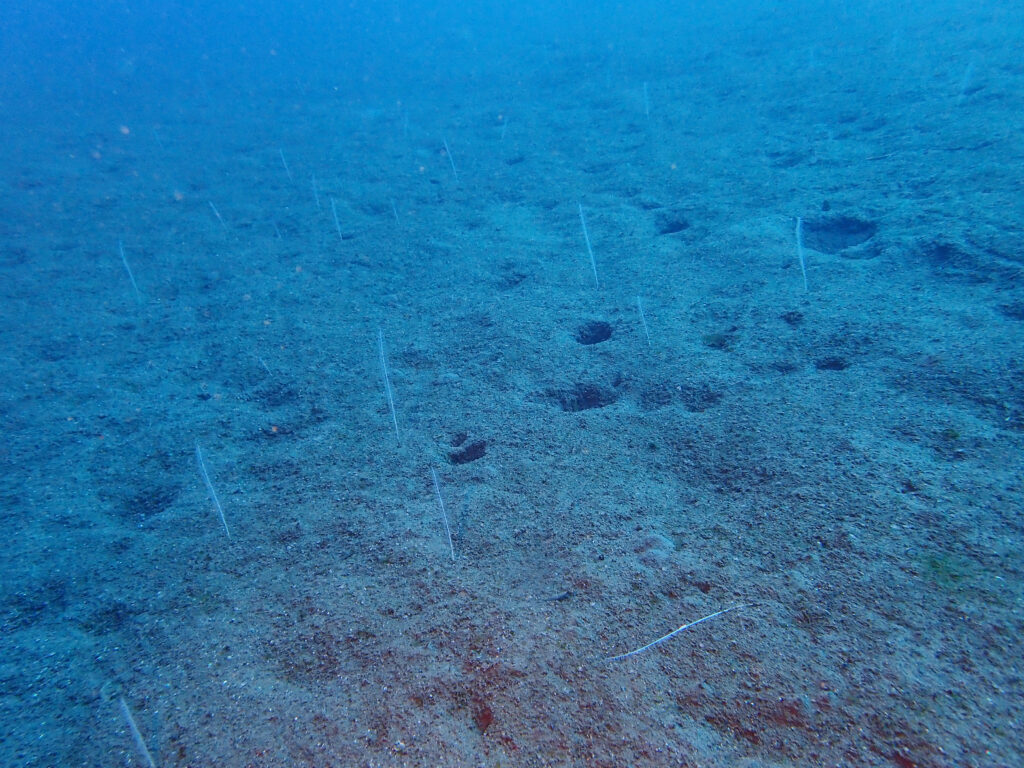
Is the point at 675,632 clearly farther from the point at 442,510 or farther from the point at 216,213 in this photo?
the point at 216,213

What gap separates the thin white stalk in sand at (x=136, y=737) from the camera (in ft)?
6.52

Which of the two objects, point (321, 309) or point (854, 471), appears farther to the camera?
point (321, 309)

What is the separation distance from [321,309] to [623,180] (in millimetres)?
4006

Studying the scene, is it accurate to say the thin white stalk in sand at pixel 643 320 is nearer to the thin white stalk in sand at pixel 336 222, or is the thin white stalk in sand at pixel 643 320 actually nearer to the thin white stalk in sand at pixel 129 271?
the thin white stalk in sand at pixel 336 222

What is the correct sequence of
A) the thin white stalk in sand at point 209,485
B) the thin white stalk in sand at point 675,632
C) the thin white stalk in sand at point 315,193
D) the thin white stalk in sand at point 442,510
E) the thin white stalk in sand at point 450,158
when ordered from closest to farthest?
the thin white stalk in sand at point 675,632
the thin white stalk in sand at point 442,510
the thin white stalk in sand at point 209,485
the thin white stalk in sand at point 315,193
the thin white stalk in sand at point 450,158

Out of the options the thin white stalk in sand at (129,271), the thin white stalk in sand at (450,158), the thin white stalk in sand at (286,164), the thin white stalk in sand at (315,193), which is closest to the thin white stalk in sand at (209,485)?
the thin white stalk in sand at (129,271)

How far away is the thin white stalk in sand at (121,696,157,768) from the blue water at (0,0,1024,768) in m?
0.01

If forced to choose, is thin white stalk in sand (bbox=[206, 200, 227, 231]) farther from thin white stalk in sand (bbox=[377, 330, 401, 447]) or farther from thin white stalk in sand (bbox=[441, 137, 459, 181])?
thin white stalk in sand (bbox=[377, 330, 401, 447])

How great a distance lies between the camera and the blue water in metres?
2.02

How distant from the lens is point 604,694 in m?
2.03

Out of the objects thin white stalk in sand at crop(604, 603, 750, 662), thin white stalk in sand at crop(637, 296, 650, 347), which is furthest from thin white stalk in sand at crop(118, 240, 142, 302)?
thin white stalk in sand at crop(604, 603, 750, 662)

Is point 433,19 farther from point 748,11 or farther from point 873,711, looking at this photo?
point 873,711

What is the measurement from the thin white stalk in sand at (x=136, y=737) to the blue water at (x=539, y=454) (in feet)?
0.05

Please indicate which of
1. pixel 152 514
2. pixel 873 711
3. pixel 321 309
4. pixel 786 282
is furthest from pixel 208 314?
pixel 873 711
